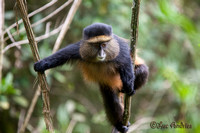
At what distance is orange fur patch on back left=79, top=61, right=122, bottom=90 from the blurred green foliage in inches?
10.9

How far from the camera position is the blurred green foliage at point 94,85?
16.5 feet

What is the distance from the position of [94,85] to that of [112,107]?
0.57 meters

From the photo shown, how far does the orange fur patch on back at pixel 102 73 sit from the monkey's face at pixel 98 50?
0.62 feet

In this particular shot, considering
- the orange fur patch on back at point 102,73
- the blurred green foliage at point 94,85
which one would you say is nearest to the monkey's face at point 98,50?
the orange fur patch on back at point 102,73

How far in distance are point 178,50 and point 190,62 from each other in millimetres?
1628

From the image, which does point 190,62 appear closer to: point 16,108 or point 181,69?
point 181,69

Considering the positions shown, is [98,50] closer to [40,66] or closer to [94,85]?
[40,66]

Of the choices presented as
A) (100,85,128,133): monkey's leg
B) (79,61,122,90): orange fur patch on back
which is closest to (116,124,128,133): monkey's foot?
(100,85,128,133): monkey's leg

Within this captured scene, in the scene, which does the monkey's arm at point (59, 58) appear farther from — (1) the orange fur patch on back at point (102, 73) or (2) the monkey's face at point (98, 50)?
(1) the orange fur patch on back at point (102, 73)

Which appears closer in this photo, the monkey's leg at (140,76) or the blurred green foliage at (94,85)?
the monkey's leg at (140,76)

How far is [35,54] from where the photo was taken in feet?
10.2

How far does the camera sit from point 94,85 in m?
4.57

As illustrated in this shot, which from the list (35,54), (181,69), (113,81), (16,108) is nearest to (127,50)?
(113,81)

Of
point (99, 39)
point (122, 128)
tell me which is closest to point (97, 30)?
point (99, 39)
